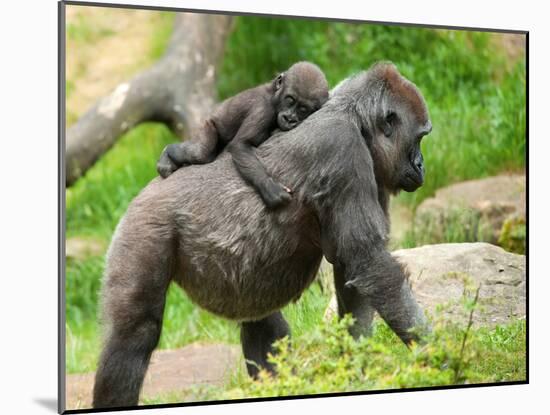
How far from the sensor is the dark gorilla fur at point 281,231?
163 inches

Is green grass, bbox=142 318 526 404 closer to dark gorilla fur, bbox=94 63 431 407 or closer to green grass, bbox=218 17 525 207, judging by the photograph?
dark gorilla fur, bbox=94 63 431 407

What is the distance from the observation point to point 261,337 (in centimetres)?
482

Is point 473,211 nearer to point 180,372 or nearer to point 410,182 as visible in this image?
point 410,182

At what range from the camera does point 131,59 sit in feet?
26.2

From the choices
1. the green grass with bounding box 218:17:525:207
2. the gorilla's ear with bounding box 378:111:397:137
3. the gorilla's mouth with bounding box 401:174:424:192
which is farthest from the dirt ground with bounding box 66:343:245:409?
the green grass with bounding box 218:17:525:207

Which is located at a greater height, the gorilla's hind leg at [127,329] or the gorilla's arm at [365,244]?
the gorilla's arm at [365,244]

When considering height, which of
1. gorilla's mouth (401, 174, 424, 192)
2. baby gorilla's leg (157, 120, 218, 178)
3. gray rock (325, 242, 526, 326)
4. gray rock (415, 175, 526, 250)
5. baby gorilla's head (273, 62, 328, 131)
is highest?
baby gorilla's head (273, 62, 328, 131)

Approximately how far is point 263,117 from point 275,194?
349 mm

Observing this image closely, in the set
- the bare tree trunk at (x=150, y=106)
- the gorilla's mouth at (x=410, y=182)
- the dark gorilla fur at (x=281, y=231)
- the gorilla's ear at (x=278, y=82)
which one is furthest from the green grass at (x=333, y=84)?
the gorilla's ear at (x=278, y=82)

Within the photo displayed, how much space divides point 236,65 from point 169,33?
2.12ft

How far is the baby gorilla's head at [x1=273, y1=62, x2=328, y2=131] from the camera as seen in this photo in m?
4.28

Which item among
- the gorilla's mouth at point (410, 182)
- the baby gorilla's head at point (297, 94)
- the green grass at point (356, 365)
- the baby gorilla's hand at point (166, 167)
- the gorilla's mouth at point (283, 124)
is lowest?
the green grass at point (356, 365)

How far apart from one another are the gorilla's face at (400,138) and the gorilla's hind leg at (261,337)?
0.92 meters

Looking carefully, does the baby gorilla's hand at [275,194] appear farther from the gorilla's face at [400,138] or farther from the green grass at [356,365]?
the green grass at [356,365]
